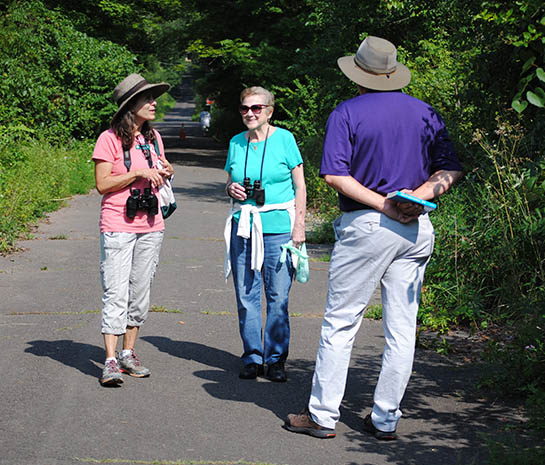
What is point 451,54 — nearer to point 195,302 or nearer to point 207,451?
point 195,302

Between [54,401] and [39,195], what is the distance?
9.67 metres

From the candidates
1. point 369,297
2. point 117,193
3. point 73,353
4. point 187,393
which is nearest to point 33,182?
point 73,353

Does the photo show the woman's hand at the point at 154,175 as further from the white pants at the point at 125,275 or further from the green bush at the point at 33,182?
the green bush at the point at 33,182

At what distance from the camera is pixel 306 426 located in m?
4.64

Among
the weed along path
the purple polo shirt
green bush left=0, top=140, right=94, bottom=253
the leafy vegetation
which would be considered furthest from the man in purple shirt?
green bush left=0, top=140, right=94, bottom=253

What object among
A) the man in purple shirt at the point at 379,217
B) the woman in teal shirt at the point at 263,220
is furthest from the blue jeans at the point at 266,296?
the man in purple shirt at the point at 379,217

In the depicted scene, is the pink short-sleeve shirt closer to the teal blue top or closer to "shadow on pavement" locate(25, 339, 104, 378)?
the teal blue top

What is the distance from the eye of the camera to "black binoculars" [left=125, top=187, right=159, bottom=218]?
559 cm

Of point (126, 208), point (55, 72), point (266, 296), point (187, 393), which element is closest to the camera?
point (187, 393)

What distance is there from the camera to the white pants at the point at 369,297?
444 cm

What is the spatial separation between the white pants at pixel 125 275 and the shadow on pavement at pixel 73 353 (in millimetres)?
444

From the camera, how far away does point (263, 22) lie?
27.5 meters

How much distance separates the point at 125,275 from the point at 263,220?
38.6 inches

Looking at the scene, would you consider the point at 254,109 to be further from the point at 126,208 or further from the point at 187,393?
the point at 187,393
